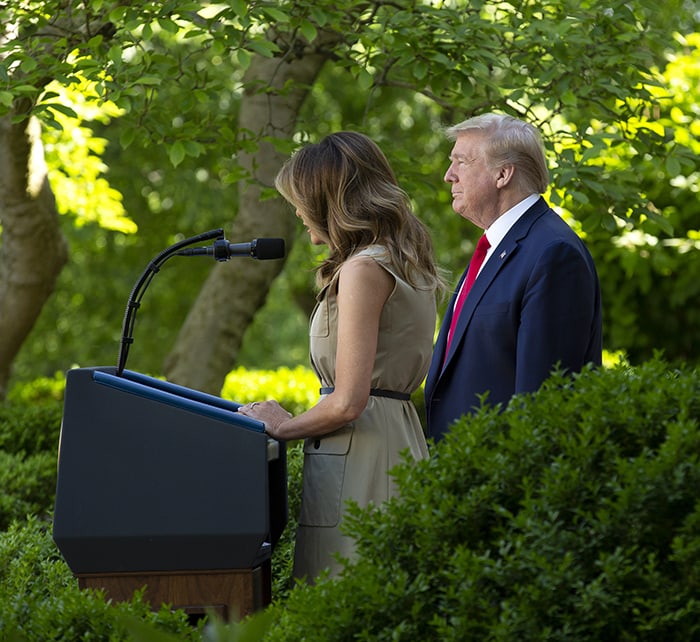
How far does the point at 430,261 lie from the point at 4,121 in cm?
447

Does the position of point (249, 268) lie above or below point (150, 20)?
below

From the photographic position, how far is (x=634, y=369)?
2.71 m

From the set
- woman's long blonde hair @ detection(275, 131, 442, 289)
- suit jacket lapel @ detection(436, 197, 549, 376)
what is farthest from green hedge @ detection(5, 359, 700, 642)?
suit jacket lapel @ detection(436, 197, 549, 376)

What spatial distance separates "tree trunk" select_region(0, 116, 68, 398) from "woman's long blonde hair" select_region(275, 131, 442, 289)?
160 inches

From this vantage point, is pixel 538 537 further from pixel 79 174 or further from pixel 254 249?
pixel 79 174

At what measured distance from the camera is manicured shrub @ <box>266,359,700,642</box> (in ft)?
7.59

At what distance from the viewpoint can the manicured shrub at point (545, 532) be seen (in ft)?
7.59

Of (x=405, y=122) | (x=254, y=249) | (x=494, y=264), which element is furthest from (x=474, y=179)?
(x=405, y=122)

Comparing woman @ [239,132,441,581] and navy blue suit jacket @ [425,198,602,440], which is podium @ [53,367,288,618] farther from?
navy blue suit jacket @ [425,198,602,440]

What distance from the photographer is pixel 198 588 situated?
285cm

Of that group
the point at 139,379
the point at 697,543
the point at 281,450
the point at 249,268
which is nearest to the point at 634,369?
the point at 697,543

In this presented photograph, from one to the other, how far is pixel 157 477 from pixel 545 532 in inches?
39.3

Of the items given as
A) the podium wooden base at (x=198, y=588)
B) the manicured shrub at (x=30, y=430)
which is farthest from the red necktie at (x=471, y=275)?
the manicured shrub at (x=30, y=430)

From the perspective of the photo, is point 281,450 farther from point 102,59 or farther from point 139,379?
point 102,59
